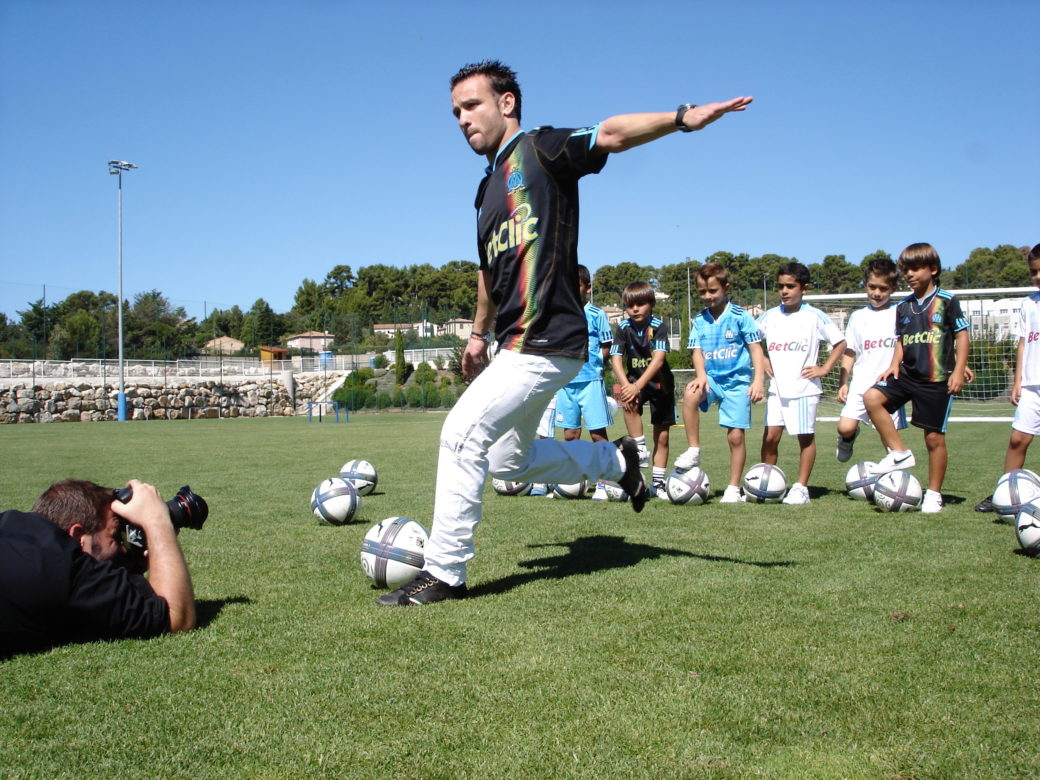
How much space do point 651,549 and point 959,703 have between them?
273cm

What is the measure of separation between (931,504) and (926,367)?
1.18 metres

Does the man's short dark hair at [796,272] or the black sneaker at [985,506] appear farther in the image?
the man's short dark hair at [796,272]

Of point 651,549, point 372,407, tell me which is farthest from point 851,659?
point 372,407

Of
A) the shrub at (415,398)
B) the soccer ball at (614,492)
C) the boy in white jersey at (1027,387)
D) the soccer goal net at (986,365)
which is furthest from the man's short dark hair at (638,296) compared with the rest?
the shrub at (415,398)

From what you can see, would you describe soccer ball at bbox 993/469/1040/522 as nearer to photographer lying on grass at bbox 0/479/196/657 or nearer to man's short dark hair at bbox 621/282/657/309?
man's short dark hair at bbox 621/282/657/309

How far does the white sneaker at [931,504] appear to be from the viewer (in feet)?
22.5

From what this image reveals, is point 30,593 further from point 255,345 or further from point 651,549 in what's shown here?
point 255,345

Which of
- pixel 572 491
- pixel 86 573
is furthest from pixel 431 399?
pixel 86 573

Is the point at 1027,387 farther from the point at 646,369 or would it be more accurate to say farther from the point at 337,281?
the point at 337,281

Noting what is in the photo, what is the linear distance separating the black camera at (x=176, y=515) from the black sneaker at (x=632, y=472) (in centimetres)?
249

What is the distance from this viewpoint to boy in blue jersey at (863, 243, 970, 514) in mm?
7066

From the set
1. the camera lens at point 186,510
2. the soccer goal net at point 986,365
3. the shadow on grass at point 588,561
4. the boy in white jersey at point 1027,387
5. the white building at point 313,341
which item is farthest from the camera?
the white building at point 313,341

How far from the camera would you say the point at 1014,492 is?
596 centimetres

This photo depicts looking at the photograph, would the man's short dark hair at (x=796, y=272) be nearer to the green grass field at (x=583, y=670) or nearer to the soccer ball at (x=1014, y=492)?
the soccer ball at (x=1014, y=492)
